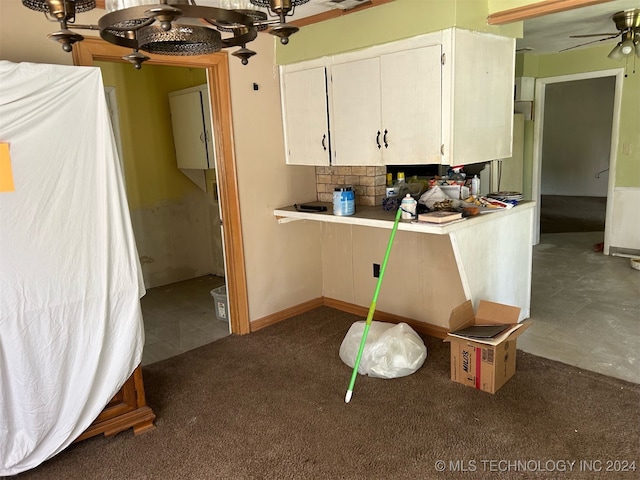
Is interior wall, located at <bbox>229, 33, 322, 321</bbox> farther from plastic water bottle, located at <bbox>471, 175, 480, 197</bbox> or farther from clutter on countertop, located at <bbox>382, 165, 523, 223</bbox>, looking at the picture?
plastic water bottle, located at <bbox>471, 175, 480, 197</bbox>

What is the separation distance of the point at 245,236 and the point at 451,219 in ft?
5.09

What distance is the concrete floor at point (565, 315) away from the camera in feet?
10.4

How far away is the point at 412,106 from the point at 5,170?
2111 millimetres

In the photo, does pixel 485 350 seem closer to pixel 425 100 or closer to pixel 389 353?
pixel 389 353

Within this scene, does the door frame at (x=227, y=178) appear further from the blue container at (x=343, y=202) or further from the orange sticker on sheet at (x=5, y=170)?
the orange sticker on sheet at (x=5, y=170)

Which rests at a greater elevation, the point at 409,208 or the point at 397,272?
the point at 409,208

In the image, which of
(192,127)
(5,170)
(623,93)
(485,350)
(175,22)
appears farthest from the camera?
(623,93)

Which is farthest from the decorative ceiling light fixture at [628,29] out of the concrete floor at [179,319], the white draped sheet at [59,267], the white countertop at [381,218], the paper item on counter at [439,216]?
the concrete floor at [179,319]

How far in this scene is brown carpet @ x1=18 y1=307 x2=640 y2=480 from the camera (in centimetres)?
220

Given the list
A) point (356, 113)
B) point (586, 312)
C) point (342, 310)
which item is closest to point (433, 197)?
point (356, 113)

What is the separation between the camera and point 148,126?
16.1 ft

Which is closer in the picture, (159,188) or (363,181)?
(363,181)

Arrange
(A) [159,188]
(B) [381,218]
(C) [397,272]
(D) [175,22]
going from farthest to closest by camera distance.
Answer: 1. (A) [159,188]
2. (C) [397,272]
3. (B) [381,218]
4. (D) [175,22]

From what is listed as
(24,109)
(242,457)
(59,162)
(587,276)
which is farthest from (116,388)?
(587,276)
